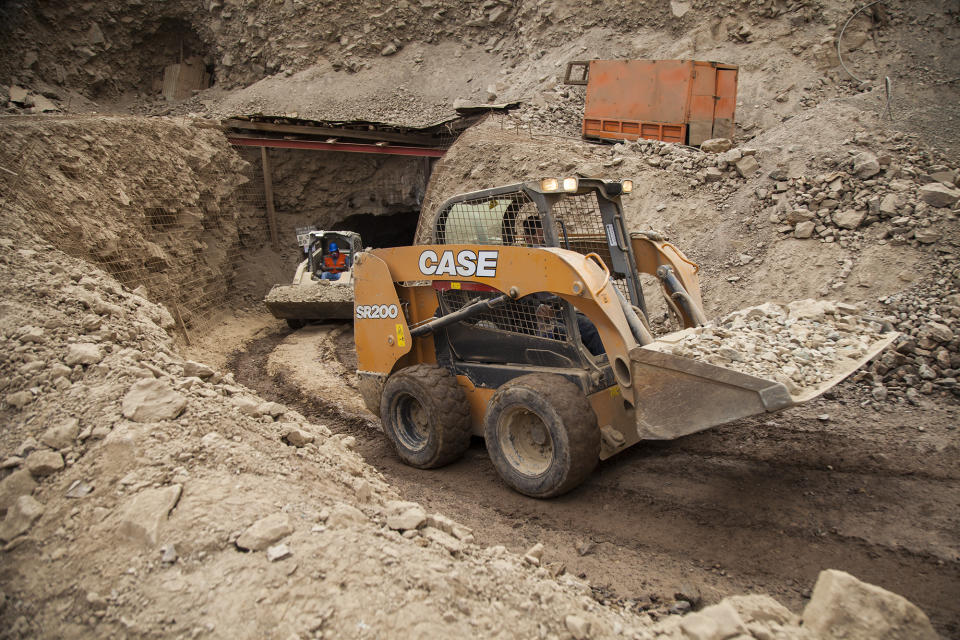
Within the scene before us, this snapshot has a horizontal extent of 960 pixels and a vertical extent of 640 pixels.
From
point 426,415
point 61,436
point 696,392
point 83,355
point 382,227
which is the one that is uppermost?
point 382,227

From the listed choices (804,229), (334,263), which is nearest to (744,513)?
(804,229)

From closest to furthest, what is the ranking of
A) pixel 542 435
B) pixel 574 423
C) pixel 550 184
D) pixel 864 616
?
1. pixel 864 616
2. pixel 574 423
3. pixel 550 184
4. pixel 542 435

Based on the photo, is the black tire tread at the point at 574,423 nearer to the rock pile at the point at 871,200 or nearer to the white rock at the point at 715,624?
the white rock at the point at 715,624

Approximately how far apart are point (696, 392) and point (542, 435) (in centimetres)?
A: 127

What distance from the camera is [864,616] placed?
2314 mm

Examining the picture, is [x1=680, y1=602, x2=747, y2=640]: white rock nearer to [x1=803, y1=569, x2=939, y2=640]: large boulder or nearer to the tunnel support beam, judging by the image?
[x1=803, y1=569, x2=939, y2=640]: large boulder

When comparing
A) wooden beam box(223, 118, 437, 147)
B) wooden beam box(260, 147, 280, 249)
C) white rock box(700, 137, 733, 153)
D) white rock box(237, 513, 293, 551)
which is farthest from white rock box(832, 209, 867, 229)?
wooden beam box(260, 147, 280, 249)

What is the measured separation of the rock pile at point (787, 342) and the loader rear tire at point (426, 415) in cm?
184

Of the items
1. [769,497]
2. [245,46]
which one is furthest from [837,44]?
[245,46]

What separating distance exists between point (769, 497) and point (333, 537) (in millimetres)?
2914

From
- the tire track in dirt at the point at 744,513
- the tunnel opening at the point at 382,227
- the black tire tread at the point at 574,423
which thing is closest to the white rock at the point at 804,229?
the tire track in dirt at the point at 744,513

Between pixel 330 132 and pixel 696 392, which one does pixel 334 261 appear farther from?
pixel 696 392

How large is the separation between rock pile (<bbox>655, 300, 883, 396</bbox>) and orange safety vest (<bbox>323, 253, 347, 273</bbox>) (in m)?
8.77

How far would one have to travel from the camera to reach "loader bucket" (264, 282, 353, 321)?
10.9m
